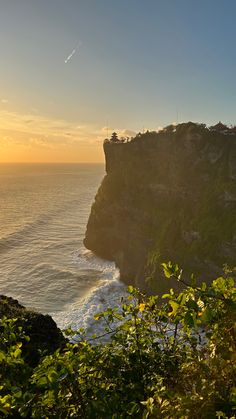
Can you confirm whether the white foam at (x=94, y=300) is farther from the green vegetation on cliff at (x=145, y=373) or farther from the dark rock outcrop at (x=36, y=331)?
the green vegetation on cliff at (x=145, y=373)

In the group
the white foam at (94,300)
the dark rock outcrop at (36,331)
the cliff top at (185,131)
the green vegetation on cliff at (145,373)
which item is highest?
the cliff top at (185,131)

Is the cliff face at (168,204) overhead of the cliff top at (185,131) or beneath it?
beneath

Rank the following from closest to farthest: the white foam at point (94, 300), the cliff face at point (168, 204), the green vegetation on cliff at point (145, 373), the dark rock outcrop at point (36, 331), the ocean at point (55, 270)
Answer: the green vegetation on cliff at point (145, 373) < the dark rock outcrop at point (36, 331) < the white foam at point (94, 300) < the ocean at point (55, 270) < the cliff face at point (168, 204)

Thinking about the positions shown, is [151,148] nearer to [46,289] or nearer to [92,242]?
[92,242]

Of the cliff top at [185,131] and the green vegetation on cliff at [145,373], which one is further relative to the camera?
the cliff top at [185,131]

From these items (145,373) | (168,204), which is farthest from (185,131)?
(145,373)

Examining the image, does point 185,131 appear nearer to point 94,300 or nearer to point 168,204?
point 168,204

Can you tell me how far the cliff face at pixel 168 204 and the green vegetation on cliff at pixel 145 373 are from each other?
36029mm

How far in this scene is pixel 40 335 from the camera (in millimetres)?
18656

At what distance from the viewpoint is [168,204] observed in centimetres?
5256

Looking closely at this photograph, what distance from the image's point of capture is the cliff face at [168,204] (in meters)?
43.1

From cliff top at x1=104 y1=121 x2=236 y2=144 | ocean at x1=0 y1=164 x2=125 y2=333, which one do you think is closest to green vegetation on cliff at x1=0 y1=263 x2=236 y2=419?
ocean at x1=0 y1=164 x2=125 y2=333

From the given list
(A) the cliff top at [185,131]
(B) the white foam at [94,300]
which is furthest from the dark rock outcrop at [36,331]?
(A) the cliff top at [185,131]

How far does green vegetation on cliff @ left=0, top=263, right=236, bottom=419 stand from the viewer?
3348 mm
